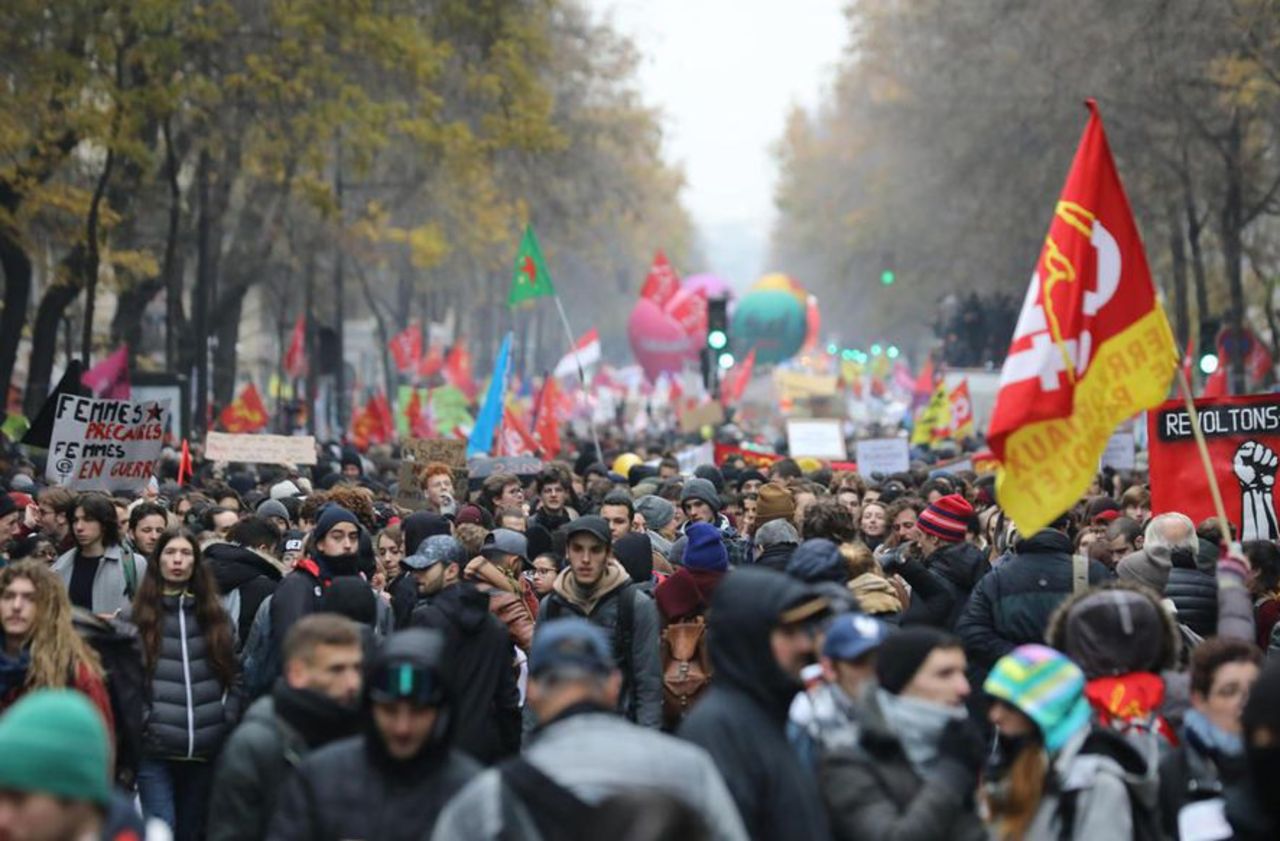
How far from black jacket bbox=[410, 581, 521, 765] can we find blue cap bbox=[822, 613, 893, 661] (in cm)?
299

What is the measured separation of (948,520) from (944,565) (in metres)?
0.21

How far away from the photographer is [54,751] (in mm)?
3906

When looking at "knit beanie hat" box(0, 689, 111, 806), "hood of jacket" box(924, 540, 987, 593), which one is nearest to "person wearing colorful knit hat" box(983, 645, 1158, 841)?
"knit beanie hat" box(0, 689, 111, 806)

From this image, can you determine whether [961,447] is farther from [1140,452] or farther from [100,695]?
[100,695]

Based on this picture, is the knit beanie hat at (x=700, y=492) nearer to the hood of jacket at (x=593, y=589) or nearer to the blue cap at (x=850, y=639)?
the hood of jacket at (x=593, y=589)

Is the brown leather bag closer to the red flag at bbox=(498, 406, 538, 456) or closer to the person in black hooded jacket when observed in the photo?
the person in black hooded jacket

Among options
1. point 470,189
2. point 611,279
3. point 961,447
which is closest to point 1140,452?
point 961,447

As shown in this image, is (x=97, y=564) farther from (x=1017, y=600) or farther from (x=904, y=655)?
(x=904, y=655)

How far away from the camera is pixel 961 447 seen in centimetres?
2697

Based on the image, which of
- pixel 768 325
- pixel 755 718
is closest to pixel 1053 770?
pixel 755 718

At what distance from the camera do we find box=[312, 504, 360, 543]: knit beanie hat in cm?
896

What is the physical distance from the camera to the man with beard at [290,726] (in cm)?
566

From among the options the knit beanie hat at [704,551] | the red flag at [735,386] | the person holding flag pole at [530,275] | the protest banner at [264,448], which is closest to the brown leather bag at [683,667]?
the knit beanie hat at [704,551]

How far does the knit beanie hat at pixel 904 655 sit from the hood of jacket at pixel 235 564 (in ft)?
14.3
